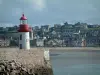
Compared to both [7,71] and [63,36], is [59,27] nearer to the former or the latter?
[63,36]

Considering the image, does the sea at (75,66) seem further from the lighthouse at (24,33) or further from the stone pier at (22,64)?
the stone pier at (22,64)

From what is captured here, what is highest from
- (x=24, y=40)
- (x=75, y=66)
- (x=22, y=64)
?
(x=24, y=40)

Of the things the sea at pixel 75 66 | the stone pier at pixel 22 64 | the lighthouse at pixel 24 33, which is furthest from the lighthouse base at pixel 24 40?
the sea at pixel 75 66

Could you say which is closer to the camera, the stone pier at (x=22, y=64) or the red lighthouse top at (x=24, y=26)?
the stone pier at (x=22, y=64)

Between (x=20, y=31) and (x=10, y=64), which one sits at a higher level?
(x=20, y=31)

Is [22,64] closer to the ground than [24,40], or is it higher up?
closer to the ground

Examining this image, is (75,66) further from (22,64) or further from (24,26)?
(22,64)

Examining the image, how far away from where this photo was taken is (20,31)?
68.5 ft

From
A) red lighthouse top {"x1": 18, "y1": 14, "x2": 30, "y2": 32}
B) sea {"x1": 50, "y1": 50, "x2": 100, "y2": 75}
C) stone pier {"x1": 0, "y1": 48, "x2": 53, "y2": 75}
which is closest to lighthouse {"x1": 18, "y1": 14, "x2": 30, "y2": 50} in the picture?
red lighthouse top {"x1": 18, "y1": 14, "x2": 30, "y2": 32}

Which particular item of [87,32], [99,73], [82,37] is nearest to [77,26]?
[87,32]

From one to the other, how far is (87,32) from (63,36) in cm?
545

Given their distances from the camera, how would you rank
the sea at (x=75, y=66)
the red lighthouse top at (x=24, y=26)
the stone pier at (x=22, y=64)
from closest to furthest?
the stone pier at (x=22, y=64) → the red lighthouse top at (x=24, y=26) → the sea at (x=75, y=66)

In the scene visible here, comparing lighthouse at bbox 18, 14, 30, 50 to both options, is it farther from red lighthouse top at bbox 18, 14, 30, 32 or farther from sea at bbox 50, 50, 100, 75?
sea at bbox 50, 50, 100, 75

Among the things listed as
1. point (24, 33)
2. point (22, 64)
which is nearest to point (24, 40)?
point (24, 33)
